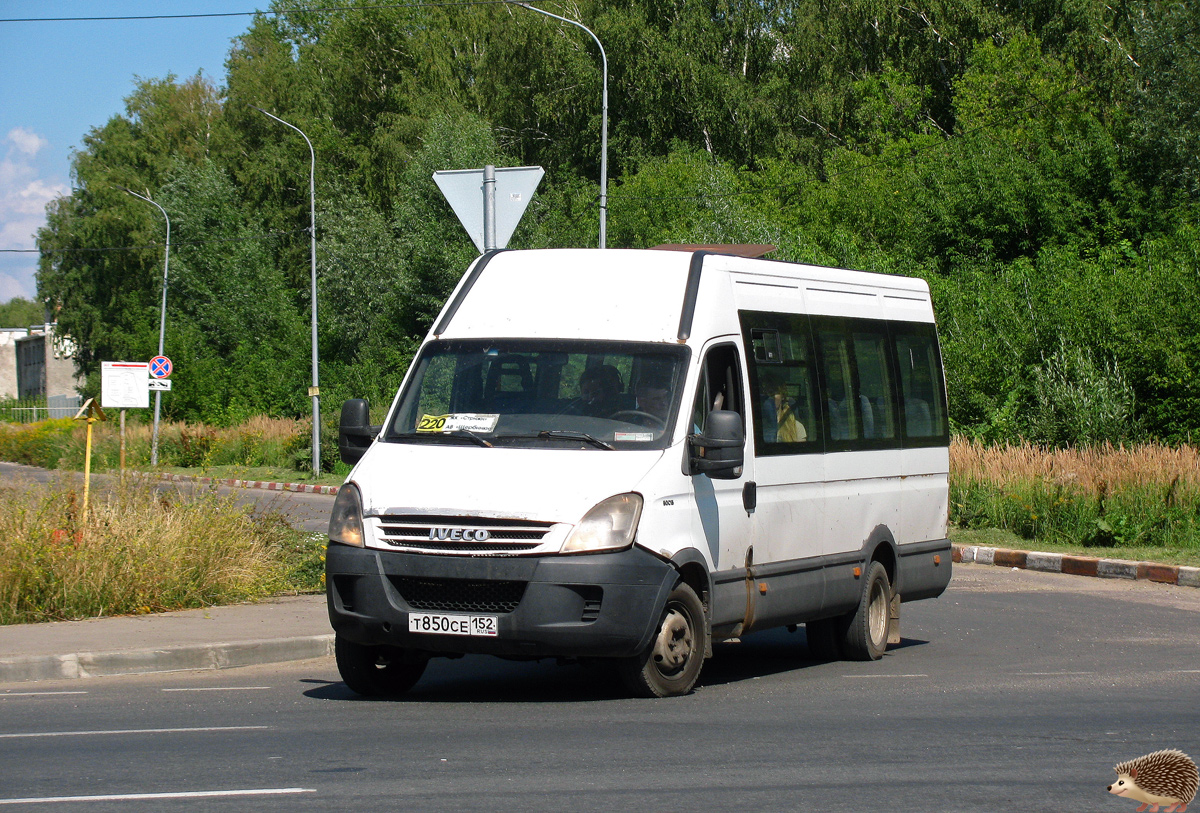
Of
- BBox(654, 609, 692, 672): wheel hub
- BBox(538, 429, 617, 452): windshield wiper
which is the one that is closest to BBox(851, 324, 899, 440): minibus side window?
BBox(654, 609, 692, 672): wheel hub

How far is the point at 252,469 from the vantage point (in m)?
41.8

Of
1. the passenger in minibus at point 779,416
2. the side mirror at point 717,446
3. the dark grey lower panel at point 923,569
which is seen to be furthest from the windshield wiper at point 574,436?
the dark grey lower panel at point 923,569

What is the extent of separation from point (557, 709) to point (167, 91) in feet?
256

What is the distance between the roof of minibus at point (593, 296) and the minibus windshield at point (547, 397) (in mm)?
142

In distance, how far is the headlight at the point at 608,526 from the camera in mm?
7387

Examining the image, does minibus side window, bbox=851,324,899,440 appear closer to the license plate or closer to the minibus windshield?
the minibus windshield

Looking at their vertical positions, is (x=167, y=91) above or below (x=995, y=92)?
above

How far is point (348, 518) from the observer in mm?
7809

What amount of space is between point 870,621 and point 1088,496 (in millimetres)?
9441

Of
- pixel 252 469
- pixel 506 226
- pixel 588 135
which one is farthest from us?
pixel 588 135

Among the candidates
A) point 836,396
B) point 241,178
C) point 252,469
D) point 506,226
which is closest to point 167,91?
point 241,178

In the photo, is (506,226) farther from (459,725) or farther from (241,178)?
(241,178)

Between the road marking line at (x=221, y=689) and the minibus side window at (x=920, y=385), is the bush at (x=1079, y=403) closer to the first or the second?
the minibus side window at (x=920, y=385)

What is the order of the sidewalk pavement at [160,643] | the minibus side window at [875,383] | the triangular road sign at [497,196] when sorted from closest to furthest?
the sidewalk pavement at [160,643] → the minibus side window at [875,383] → the triangular road sign at [497,196]
